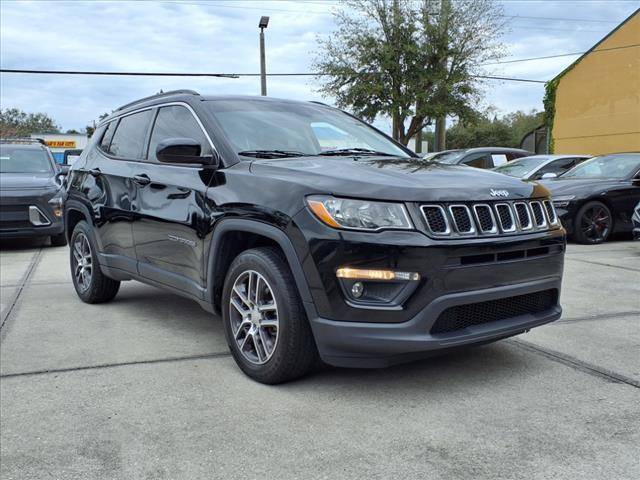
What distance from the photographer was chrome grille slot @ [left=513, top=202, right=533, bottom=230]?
346 centimetres

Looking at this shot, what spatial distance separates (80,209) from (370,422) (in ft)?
12.9

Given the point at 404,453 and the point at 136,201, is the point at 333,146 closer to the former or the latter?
the point at 136,201

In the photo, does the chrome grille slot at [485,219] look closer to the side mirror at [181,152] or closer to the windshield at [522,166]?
the side mirror at [181,152]

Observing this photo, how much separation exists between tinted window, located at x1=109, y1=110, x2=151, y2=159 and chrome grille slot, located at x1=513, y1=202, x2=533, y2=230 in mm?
2971

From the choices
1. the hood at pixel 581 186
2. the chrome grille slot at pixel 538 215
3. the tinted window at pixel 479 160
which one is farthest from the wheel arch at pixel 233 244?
the tinted window at pixel 479 160

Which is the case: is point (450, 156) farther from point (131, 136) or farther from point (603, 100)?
point (603, 100)

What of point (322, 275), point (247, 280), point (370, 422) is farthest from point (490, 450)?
point (247, 280)

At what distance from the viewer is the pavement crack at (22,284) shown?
206 inches

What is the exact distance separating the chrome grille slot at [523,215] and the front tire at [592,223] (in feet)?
21.6

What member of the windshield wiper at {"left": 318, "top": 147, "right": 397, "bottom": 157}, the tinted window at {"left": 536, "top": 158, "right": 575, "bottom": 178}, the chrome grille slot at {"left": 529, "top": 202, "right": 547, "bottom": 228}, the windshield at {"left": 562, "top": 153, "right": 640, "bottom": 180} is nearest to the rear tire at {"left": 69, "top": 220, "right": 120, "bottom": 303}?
the windshield wiper at {"left": 318, "top": 147, "right": 397, "bottom": 157}

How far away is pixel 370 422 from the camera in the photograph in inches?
119

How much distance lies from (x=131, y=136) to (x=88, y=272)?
140 centimetres

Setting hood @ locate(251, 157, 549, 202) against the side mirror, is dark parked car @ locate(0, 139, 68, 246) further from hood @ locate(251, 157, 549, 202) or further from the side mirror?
hood @ locate(251, 157, 549, 202)

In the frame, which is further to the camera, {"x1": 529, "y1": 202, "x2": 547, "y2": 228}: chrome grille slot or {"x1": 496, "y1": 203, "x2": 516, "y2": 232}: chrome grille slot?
{"x1": 529, "y1": 202, "x2": 547, "y2": 228}: chrome grille slot
